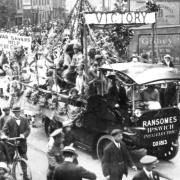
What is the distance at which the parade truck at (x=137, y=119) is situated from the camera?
10.6m

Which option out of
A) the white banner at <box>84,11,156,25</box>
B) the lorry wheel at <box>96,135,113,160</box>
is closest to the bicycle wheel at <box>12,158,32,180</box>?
the lorry wheel at <box>96,135,113,160</box>

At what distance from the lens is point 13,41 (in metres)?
16.3

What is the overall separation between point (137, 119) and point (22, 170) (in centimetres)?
260

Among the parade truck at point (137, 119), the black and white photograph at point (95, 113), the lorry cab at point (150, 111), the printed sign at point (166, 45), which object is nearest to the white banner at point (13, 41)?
the black and white photograph at point (95, 113)

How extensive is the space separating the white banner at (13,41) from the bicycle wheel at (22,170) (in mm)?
6267

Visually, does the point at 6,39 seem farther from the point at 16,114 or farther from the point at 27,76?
the point at 16,114

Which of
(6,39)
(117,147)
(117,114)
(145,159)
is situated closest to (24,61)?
(6,39)

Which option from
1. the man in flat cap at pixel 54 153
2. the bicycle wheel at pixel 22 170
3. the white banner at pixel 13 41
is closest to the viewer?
the man in flat cap at pixel 54 153

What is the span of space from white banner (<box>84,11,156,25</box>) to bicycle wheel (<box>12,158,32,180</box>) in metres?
3.58

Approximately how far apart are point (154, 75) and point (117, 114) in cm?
116

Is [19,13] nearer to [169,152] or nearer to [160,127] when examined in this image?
[169,152]

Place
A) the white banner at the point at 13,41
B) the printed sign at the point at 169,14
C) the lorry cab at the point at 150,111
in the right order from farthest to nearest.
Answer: the printed sign at the point at 169,14 < the white banner at the point at 13,41 < the lorry cab at the point at 150,111

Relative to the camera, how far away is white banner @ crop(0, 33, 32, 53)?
15.6 m

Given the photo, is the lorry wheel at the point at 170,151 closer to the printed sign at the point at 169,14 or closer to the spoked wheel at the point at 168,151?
the spoked wheel at the point at 168,151
